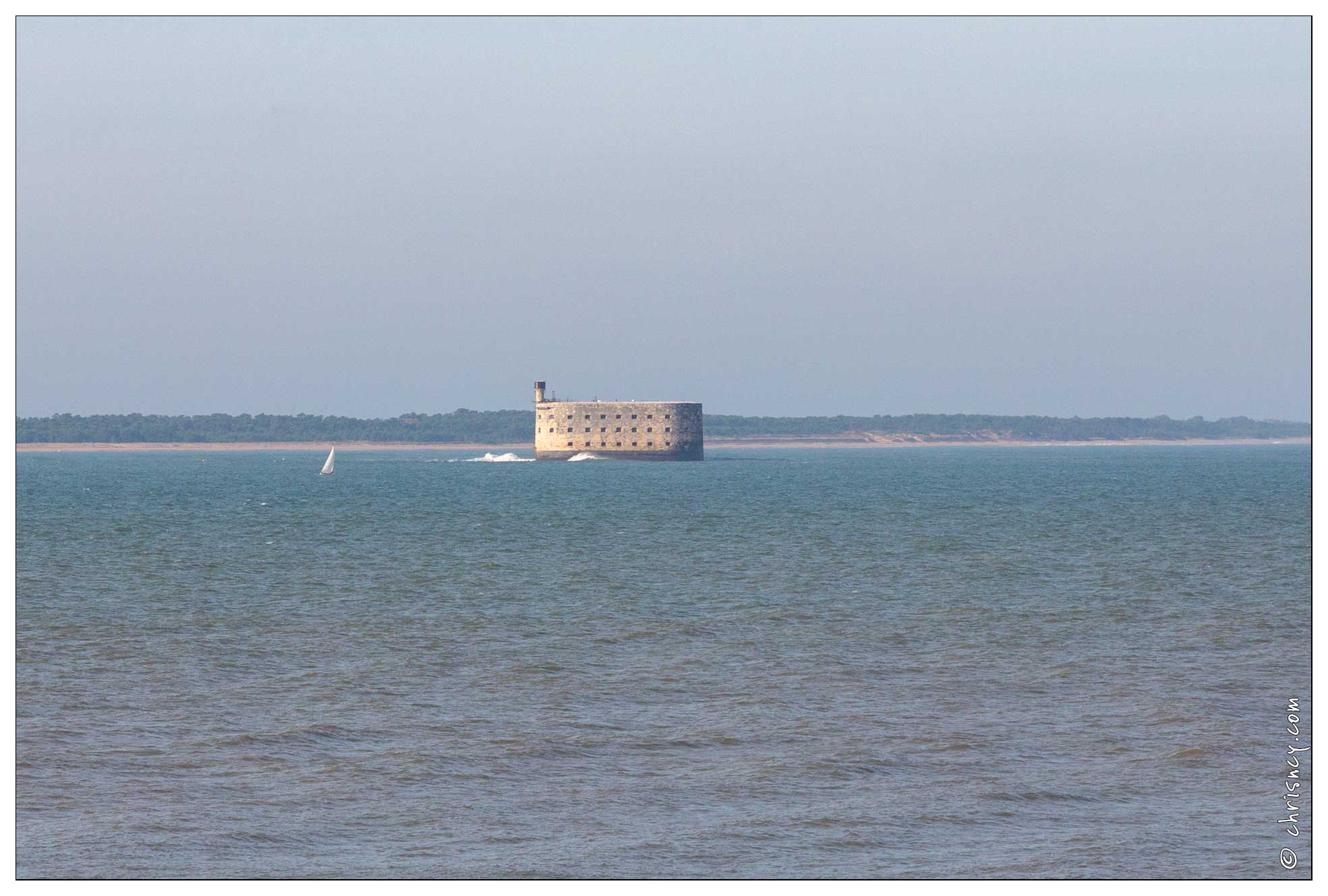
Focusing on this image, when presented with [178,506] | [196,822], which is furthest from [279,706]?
[178,506]

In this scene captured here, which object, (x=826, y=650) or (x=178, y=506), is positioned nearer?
(x=826, y=650)

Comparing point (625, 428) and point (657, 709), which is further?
point (625, 428)

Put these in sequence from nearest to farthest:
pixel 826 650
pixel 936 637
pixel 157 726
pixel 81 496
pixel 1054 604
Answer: pixel 157 726 < pixel 826 650 < pixel 936 637 < pixel 1054 604 < pixel 81 496

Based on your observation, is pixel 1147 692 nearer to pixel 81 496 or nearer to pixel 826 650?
pixel 826 650

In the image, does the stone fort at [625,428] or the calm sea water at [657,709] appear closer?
the calm sea water at [657,709]
